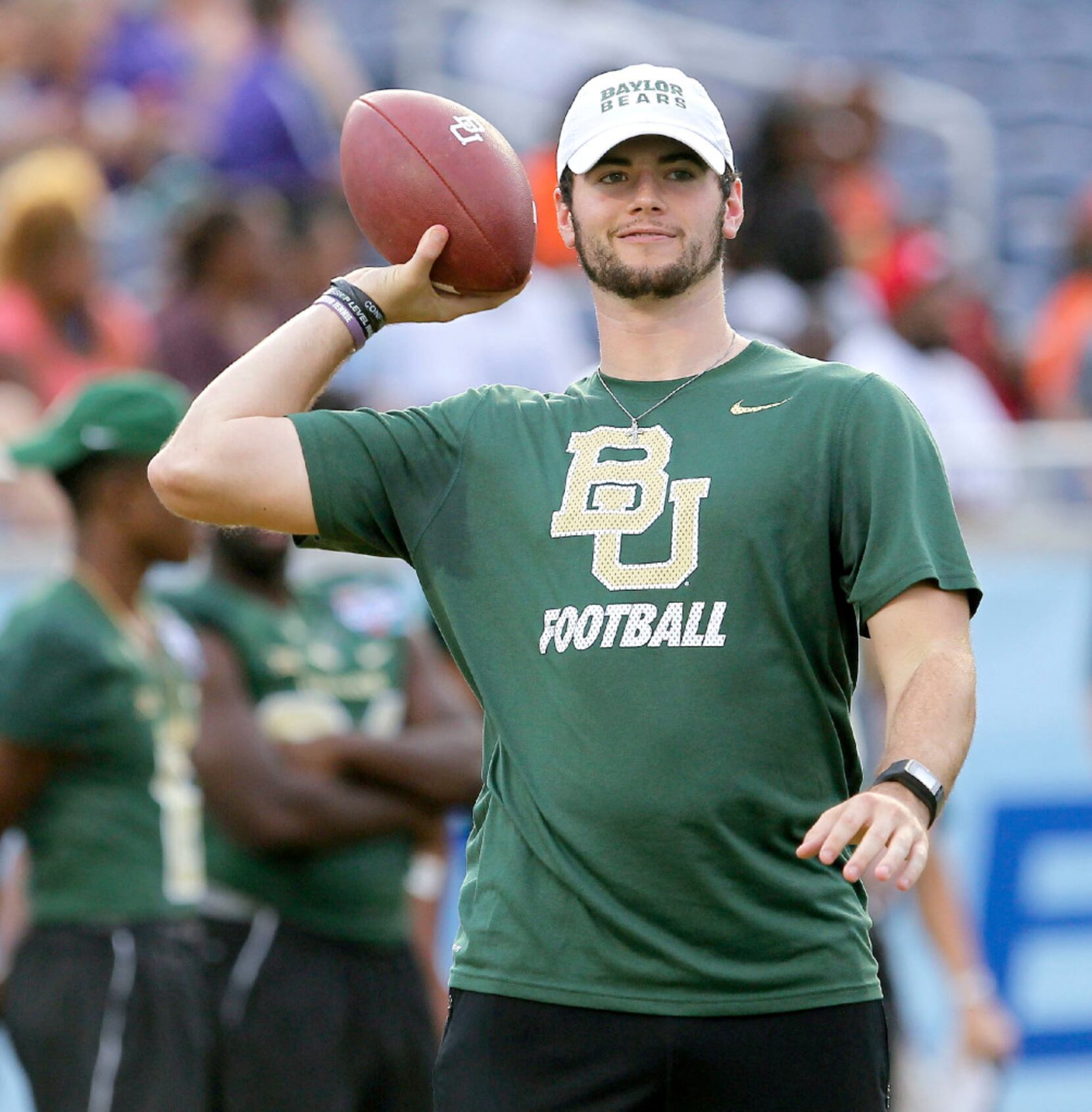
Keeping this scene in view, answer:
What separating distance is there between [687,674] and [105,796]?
2.04m

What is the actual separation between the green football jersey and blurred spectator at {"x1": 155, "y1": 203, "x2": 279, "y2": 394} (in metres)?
4.40

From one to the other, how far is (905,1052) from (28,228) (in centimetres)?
369

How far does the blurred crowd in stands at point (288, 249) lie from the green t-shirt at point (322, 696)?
1.57 meters

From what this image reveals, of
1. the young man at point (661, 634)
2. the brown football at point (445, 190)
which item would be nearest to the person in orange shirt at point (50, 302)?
the brown football at point (445, 190)

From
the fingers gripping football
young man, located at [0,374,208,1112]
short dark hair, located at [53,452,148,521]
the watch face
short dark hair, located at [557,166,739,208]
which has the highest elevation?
short dark hair, located at [557,166,739,208]

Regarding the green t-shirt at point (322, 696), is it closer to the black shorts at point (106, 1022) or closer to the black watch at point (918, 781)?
the black shorts at point (106, 1022)

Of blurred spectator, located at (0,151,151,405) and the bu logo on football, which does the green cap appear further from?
blurred spectator, located at (0,151,151,405)

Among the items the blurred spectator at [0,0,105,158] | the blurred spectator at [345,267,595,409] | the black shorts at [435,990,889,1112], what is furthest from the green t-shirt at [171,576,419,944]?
the blurred spectator at [0,0,105,158]

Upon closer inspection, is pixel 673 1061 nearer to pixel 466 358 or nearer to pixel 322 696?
pixel 322 696

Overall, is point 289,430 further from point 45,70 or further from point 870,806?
point 45,70

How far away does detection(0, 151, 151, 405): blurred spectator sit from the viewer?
7.20m

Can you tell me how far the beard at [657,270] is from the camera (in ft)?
10.8

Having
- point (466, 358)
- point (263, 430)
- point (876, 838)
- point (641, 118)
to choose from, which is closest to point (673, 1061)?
point (876, 838)

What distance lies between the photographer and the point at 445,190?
11.7 ft
